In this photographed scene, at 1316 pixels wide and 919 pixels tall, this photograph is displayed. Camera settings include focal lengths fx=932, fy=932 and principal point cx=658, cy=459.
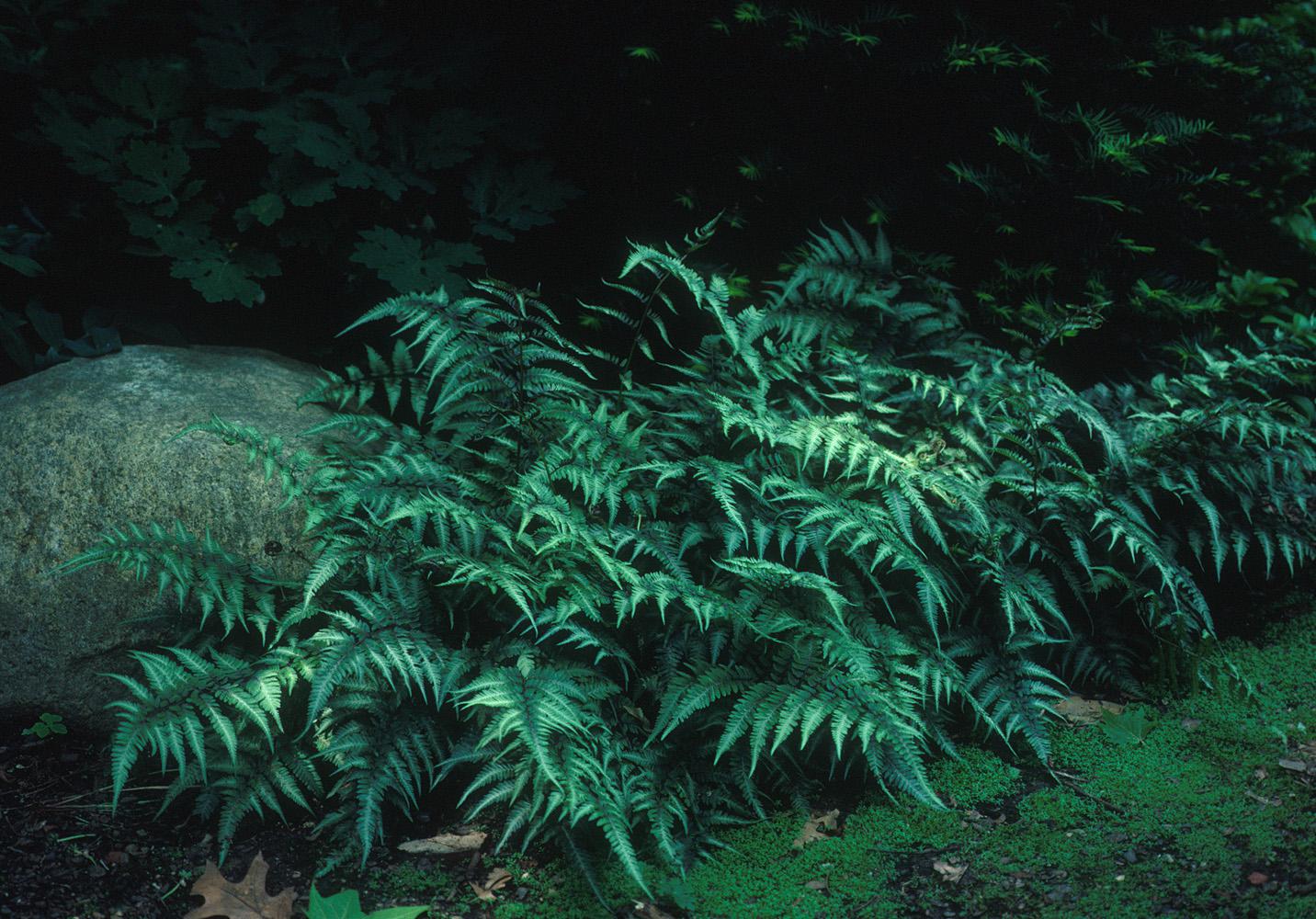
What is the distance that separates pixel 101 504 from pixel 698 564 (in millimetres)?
2052

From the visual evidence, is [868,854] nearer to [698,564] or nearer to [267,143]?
[698,564]

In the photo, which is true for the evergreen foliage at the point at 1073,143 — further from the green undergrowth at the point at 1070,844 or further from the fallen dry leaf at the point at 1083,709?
the green undergrowth at the point at 1070,844

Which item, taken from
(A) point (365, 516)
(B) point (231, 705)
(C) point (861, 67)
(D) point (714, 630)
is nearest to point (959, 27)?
(C) point (861, 67)

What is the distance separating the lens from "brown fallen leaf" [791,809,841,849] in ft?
9.48

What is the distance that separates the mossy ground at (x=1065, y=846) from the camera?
8.52 feet

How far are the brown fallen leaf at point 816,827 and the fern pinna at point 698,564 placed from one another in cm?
11

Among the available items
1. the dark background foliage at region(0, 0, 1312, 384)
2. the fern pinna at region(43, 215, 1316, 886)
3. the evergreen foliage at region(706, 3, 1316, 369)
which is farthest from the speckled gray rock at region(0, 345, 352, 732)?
the evergreen foliage at region(706, 3, 1316, 369)

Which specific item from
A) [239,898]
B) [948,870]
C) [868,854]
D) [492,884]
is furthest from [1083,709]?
[239,898]

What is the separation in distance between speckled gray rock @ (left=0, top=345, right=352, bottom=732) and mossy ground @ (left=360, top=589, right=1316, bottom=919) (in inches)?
59.4

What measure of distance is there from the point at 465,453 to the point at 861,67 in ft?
7.77

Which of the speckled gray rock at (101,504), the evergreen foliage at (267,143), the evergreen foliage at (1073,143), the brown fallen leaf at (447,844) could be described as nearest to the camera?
the brown fallen leaf at (447,844)

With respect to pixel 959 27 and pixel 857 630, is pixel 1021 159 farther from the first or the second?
pixel 857 630

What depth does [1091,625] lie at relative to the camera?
363 centimetres

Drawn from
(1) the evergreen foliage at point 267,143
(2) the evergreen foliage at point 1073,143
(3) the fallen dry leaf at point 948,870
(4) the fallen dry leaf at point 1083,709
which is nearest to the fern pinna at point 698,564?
(4) the fallen dry leaf at point 1083,709
